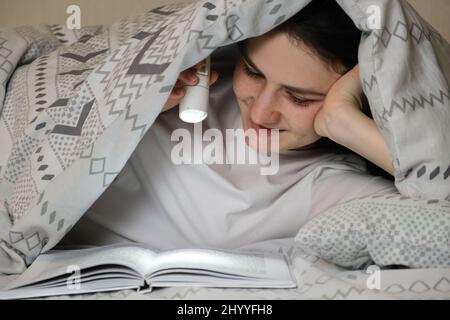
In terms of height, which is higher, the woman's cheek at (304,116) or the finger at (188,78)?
the finger at (188,78)

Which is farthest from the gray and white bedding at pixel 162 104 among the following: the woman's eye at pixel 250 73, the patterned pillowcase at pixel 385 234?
the woman's eye at pixel 250 73

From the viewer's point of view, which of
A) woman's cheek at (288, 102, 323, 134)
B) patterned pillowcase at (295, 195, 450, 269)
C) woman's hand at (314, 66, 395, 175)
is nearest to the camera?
patterned pillowcase at (295, 195, 450, 269)

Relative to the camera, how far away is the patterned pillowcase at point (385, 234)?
93cm

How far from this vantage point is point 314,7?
1.18 meters

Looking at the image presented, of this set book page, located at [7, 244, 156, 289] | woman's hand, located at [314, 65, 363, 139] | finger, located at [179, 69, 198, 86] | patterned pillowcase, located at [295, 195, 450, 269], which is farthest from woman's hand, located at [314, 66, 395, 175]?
book page, located at [7, 244, 156, 289]

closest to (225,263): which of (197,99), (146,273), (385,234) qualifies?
(146,273)

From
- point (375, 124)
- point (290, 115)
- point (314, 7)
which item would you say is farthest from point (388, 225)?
point (314, 7)

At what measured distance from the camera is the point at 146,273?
3.12 feet

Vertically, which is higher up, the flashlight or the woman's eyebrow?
the woman's eyebrow

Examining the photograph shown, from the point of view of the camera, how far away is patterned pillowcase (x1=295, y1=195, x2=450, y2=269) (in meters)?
0.93

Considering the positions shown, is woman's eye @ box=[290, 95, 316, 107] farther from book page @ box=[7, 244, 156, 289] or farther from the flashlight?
book page @ box=[7, 244, 156, 289]

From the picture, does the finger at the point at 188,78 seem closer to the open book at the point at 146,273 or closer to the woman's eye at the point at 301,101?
the woman's eye at the point at 301,101

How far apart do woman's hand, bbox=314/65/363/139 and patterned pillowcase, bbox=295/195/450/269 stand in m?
0.19
